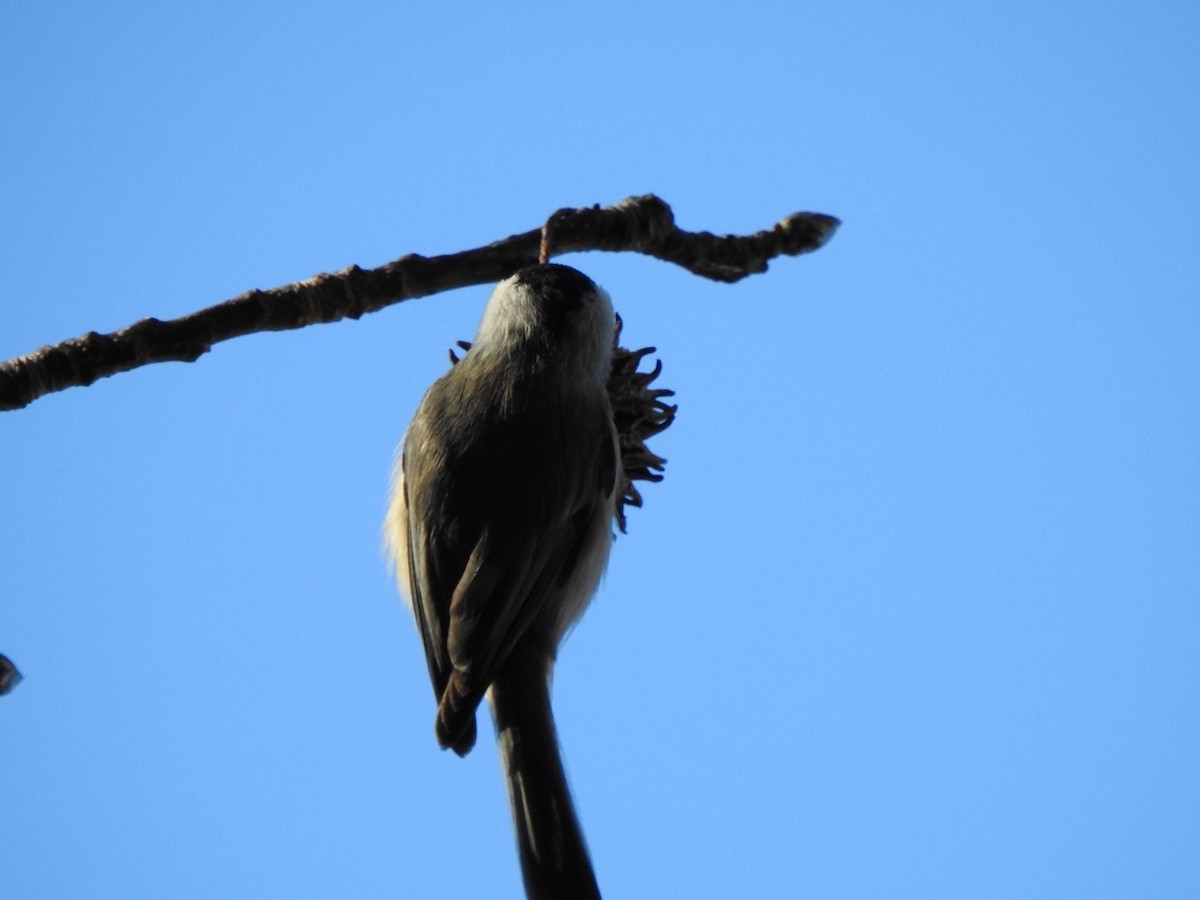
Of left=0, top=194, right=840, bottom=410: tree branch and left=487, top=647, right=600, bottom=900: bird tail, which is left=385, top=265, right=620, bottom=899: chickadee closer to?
left=487, top=647, right=600, bottom=900: bird tail

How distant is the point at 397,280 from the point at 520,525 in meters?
0.71

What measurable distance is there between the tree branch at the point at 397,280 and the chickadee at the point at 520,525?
1.48 feet

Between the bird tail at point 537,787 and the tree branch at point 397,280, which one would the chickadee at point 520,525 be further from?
the tree branch at point 397,280

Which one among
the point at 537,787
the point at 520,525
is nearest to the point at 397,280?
the point at 520,525

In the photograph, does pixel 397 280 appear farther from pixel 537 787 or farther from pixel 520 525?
pixel 537 787

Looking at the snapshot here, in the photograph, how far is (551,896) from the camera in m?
2.40

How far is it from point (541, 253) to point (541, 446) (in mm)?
506

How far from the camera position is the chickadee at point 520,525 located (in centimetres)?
262

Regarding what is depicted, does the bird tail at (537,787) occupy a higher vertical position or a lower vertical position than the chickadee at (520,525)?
lower

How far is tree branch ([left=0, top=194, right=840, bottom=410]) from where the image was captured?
2145 mm

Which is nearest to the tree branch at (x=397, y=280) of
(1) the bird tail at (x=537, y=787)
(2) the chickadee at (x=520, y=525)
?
(2) the chickadee at (x=520, y=525)

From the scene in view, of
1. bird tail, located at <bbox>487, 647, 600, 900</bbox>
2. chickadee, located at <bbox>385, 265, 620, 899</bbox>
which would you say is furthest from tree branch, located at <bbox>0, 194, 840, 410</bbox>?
bird tail, located at <bbox>487, 647, 600, 900</bbox>

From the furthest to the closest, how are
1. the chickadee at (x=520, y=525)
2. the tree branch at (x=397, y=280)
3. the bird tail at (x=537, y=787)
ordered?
1. the chickadee at (x=520, y=525)
2. the bird tail at (x=537, y=787)
3. the tree branch at (x=397, y=280)

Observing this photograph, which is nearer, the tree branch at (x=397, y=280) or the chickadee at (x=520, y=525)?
the tree branch at (x=397, y=280)
